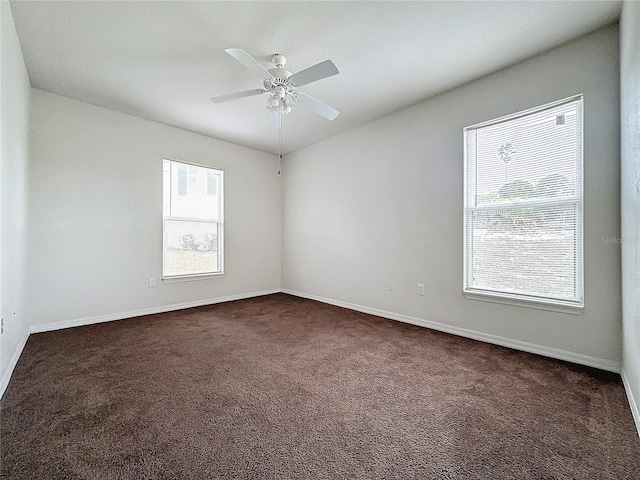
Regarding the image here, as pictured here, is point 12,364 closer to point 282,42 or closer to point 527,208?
point 282,42

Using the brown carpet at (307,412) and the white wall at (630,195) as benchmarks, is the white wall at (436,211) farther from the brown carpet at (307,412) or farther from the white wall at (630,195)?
the brown carpet at (307,412)

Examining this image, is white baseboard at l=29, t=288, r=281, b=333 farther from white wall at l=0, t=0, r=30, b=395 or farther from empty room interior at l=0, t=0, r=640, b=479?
white wall at l=0, t=0, r=30, b=395

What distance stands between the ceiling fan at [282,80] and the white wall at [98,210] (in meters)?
1.95

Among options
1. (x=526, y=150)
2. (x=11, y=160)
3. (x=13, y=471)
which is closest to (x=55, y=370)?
(x=13, y=471)

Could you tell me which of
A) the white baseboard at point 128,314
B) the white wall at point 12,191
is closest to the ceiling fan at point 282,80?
the white wall at point 12,191

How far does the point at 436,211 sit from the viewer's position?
334cm

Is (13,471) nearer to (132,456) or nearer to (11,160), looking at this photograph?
(132,456)

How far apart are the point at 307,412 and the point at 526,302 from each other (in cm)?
221

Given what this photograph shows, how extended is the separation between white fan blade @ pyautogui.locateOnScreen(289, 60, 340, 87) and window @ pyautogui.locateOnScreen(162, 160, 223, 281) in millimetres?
2744

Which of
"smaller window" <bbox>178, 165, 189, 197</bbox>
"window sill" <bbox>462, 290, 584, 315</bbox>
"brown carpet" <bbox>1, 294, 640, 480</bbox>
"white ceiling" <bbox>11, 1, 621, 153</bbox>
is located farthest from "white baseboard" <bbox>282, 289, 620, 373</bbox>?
"smaller window" <bbox>178, 165, 189, 197</bbox>

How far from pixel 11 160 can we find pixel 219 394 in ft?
7.99

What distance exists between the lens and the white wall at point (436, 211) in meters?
2.29

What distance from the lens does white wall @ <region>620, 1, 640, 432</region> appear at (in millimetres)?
1651

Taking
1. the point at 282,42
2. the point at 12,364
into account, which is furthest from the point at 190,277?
the point at 282,42
